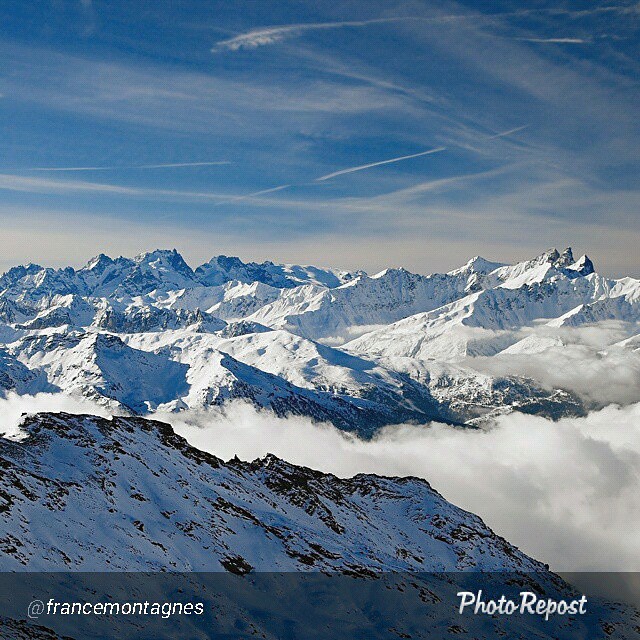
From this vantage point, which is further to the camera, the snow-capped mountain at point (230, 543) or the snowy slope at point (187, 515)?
the snowy slope at point (187, 515)

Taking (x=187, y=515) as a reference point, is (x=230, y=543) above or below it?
below

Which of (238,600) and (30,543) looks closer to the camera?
(30,543)

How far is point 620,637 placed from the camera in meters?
155

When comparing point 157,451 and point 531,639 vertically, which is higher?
point 157,451

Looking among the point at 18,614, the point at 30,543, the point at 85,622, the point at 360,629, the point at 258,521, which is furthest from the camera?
the point at 258,521

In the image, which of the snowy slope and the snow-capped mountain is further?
→ the snowy slope

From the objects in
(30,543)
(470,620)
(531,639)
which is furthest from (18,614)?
(531,639)

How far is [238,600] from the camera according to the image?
350ft

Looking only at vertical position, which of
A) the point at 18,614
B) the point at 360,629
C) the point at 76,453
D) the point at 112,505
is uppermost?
the point at 76,453

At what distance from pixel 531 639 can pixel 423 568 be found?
30713 mm

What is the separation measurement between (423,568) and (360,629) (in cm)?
4876

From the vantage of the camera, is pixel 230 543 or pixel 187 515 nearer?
pixel 230 543

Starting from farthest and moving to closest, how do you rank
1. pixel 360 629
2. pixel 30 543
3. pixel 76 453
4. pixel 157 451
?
pixel 157 451 < pixel 76 453 < pixel 360 629 < pixel 30 543

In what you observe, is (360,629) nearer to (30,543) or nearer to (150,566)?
(150,566)
